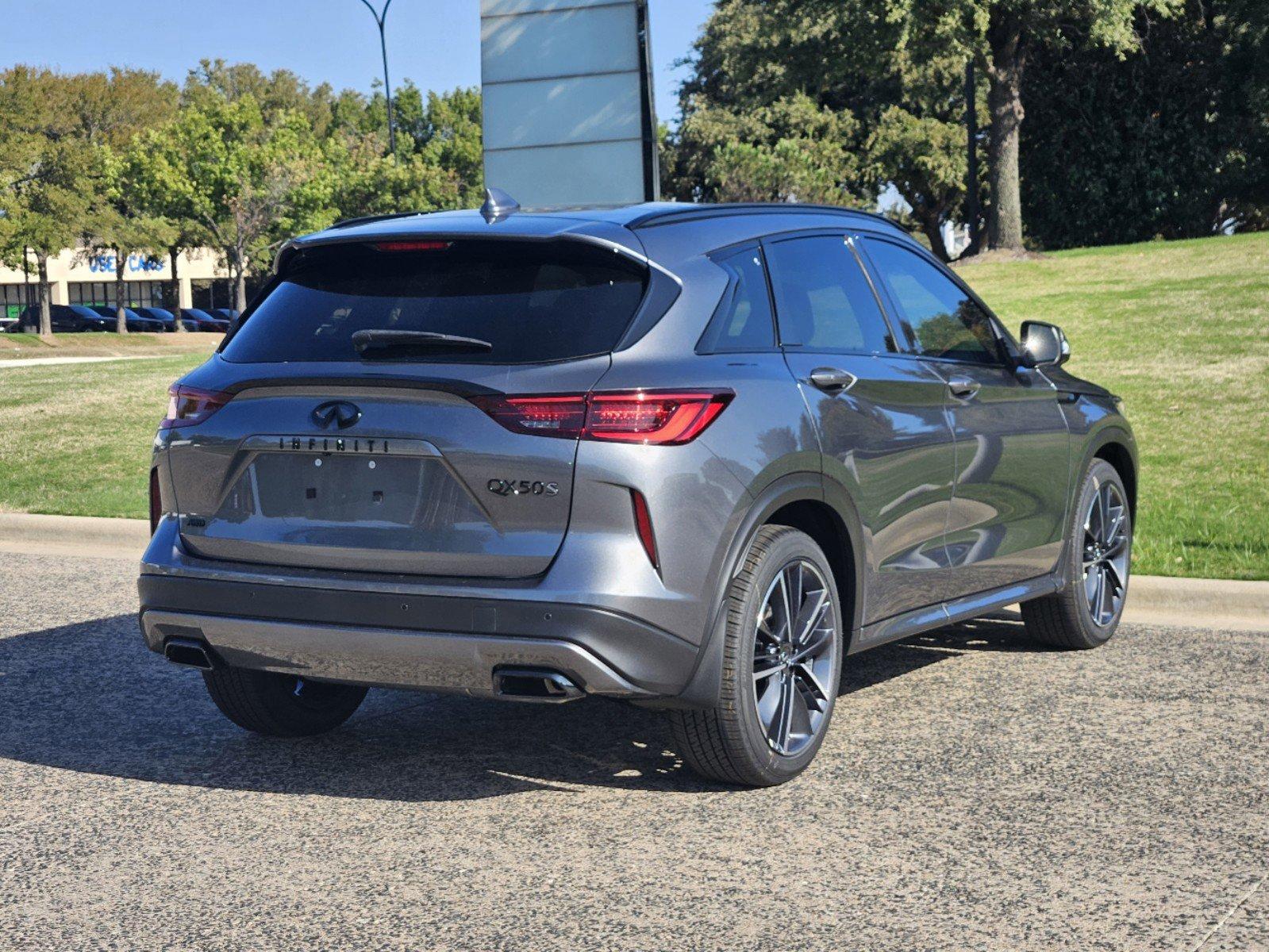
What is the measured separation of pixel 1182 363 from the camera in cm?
1725

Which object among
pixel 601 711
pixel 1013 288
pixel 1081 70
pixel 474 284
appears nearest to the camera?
pixel 474 284

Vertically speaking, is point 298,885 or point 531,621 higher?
point 531,621

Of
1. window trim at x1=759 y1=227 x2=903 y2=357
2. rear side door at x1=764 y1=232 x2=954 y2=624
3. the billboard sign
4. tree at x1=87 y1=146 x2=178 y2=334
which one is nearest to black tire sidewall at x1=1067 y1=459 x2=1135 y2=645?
rear side door at x1=764 y1=232 x2=954 y2=624

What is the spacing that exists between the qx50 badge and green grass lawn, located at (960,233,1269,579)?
4948mm

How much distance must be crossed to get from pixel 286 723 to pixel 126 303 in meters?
93.3

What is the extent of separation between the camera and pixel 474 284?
4738 millimetres

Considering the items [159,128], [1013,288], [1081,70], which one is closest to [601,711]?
[1013,288]

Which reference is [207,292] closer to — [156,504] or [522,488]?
[156,504]

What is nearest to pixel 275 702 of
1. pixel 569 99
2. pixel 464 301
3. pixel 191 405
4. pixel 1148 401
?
pixel 191 405

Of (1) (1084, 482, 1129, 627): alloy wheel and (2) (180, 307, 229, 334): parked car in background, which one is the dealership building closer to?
(2) (180, 307, 229, 334): parked car in background

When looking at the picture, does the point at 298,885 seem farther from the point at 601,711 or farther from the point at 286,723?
the point at 601,711

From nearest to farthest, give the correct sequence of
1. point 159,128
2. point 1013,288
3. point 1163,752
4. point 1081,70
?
point 1163,752 → point 1013,288 → point 1081,70 → point 159,128

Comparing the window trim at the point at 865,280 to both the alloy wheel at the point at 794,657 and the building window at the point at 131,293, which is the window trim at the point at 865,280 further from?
the building window at the point at 131,293

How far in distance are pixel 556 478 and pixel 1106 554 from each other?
12.1ft
